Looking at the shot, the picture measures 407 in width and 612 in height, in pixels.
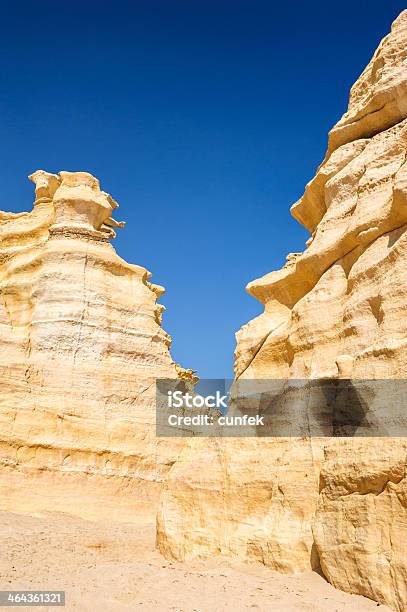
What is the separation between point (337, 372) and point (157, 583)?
437 cm

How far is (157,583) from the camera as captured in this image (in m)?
10.9

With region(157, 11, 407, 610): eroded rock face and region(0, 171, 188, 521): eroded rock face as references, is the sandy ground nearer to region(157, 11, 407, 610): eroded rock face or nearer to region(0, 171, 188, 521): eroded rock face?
region(157, 11, 407, 610): eroded rock face

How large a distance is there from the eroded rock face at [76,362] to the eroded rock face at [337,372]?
7405 millimetres

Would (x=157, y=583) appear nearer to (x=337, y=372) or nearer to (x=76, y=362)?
(x=337, y=372)

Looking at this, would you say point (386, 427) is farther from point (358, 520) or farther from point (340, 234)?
point (340, 234)

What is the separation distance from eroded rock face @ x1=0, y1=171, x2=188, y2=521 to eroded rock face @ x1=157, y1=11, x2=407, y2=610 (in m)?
7.41

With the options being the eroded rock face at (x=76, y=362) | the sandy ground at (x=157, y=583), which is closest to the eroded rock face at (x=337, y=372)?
the sandy ground at (x=157, y=583)

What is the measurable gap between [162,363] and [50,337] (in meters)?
4.08

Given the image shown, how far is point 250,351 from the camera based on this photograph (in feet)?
51.8

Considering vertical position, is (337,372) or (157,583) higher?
(337,372)

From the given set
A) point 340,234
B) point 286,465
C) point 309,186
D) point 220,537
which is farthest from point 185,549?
point 309,186

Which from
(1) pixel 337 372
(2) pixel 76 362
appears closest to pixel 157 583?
(1) pixel 337 372

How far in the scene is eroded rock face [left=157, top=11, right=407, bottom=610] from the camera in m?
9.14

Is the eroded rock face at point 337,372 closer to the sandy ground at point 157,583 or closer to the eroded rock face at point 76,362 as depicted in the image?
the sandy ground at point 157,583
